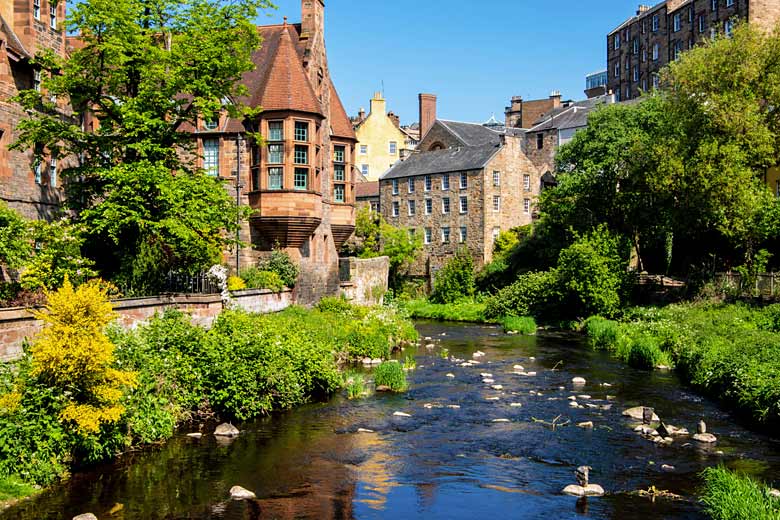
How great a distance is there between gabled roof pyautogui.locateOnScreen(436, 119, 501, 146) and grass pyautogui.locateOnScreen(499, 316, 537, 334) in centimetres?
3059

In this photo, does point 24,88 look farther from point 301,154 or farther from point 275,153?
point 301,154

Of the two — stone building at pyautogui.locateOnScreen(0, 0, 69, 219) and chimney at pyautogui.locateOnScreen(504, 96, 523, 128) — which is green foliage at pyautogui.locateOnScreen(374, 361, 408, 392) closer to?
stone building at pyautogui.locateOnScreen(0, 0, 69, 219)

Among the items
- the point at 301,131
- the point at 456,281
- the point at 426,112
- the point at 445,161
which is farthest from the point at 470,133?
the point at 301,131

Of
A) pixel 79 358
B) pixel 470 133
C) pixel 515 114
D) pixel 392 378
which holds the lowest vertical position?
pixel 392 378

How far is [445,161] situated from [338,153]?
2916 centimetres

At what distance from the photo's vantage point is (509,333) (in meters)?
41.3

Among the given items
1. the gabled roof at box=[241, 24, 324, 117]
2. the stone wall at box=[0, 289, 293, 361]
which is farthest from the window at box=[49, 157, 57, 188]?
the stone wall at box=[0, 289, 293, 361]

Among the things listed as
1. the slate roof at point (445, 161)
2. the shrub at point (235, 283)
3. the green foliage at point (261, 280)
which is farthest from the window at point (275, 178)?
the slate roof at point (445, 161)

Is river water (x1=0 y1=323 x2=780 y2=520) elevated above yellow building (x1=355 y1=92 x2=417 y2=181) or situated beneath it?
situated beneath

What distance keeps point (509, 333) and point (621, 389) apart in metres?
17.6

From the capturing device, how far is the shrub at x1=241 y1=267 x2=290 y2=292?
95.7ft

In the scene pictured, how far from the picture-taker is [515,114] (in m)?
86.4

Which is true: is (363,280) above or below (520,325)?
above

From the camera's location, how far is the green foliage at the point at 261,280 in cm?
2917
